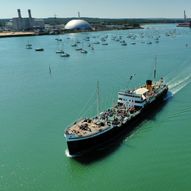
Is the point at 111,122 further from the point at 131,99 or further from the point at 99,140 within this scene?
the point at 131,99

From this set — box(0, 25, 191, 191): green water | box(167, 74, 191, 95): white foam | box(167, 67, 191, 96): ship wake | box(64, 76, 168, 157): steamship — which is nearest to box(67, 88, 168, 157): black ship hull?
box(64, 76, 168, 157): steamship

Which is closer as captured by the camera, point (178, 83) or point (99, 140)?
point (99, 140)

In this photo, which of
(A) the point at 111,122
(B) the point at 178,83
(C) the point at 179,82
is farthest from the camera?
(C) the point at 179,82

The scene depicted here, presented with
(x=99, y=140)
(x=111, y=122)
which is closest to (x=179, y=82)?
(x=111, y=122)

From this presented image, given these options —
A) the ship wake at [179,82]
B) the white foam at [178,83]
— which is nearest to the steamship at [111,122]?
the white foam at [178,83]

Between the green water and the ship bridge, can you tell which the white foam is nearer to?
the green water

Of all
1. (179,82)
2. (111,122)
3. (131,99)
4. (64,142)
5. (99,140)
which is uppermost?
(131,99)

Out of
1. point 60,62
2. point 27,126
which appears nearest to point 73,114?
point 27,126

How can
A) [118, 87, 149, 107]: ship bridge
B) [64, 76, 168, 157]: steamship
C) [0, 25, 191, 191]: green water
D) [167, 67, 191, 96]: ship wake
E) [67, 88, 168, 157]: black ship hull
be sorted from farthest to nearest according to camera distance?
[167, 67, 191, 96]: ship wake
[118, 87, 149, 107]: ship bridge
[64, 76, 168, 157]: steamship
[67, 88, 168, 157]: black ship hull
[0, 25, 191, 191]: green water

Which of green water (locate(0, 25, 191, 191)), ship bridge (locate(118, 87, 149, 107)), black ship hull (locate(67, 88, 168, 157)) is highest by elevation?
ship bridge (locate(118, 87, 149, 107))
